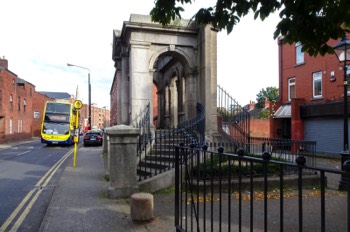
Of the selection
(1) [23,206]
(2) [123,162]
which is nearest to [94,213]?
(2) [123,162]

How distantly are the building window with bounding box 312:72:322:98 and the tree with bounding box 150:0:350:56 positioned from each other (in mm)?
21645

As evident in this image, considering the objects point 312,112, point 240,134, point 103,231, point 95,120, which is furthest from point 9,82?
point 95,120

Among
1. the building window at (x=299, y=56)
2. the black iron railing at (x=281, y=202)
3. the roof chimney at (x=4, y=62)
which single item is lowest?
the black iron railing at (x=281, y=202)

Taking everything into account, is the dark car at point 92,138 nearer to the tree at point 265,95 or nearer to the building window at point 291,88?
the building window at point 291,88

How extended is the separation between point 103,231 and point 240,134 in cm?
824

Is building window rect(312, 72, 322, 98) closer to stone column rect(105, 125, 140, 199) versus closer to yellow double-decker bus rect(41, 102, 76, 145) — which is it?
stone column rect(105, 125, 140, 199)

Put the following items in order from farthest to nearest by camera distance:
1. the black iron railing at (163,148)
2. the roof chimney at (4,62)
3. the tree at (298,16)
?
the roof chimney at (4,62) → the black iron railing at (163,148) → the tree at (298,16)

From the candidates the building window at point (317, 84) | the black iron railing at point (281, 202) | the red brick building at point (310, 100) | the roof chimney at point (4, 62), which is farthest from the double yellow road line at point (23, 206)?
the roof chimney at point (4, 62)

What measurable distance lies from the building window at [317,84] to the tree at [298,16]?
71.0 feet

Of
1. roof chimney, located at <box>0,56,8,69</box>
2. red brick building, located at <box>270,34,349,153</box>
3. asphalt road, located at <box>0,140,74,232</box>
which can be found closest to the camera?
asphalt road, located at <box>0,140,74,232</box>

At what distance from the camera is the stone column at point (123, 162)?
8234 millimetres

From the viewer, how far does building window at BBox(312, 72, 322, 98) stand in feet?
82.8

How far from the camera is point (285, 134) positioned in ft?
99.2

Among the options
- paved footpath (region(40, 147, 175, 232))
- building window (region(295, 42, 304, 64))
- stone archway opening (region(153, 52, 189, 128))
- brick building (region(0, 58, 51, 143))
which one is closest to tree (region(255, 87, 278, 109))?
brick building (region(0, 58, 51, 143))
